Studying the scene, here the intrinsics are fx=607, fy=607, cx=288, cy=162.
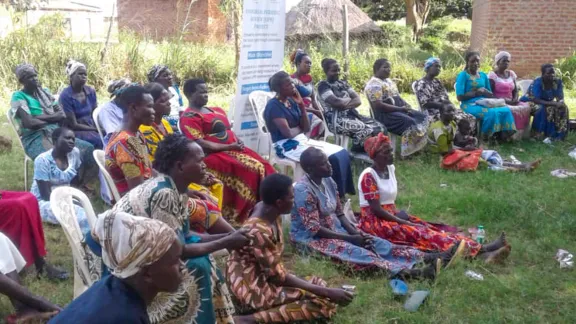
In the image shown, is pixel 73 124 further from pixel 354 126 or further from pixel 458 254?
pixel 458 254

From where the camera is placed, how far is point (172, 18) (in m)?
20.9

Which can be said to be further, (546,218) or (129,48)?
(129,48)

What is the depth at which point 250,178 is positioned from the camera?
5.38 metres

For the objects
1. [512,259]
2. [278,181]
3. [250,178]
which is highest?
[278,181]

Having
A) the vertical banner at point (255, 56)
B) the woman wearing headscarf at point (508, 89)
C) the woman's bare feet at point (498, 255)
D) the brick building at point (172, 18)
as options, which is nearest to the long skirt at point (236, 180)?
the vertical banner at point (255, 56)

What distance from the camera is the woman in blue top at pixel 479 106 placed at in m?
8.49

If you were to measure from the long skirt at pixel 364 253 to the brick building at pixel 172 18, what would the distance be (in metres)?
15.1

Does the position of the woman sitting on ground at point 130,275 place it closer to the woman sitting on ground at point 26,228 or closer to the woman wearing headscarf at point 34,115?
the woman sitting on ground at point 26,228

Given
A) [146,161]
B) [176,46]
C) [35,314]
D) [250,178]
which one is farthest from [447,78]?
[35,314]

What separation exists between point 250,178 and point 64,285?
1834 millimetres

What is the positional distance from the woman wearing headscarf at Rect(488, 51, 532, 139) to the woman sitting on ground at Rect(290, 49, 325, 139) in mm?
3113

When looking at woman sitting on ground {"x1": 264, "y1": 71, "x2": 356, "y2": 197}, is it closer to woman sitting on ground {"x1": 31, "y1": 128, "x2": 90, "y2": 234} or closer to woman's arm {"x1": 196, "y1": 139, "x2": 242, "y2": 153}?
woman's arm {"x1": 196, "y1": 139, "x2": 242, "y2": 153}

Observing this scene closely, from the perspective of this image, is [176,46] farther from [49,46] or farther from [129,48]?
[49,46]

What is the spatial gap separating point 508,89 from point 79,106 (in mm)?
6025
